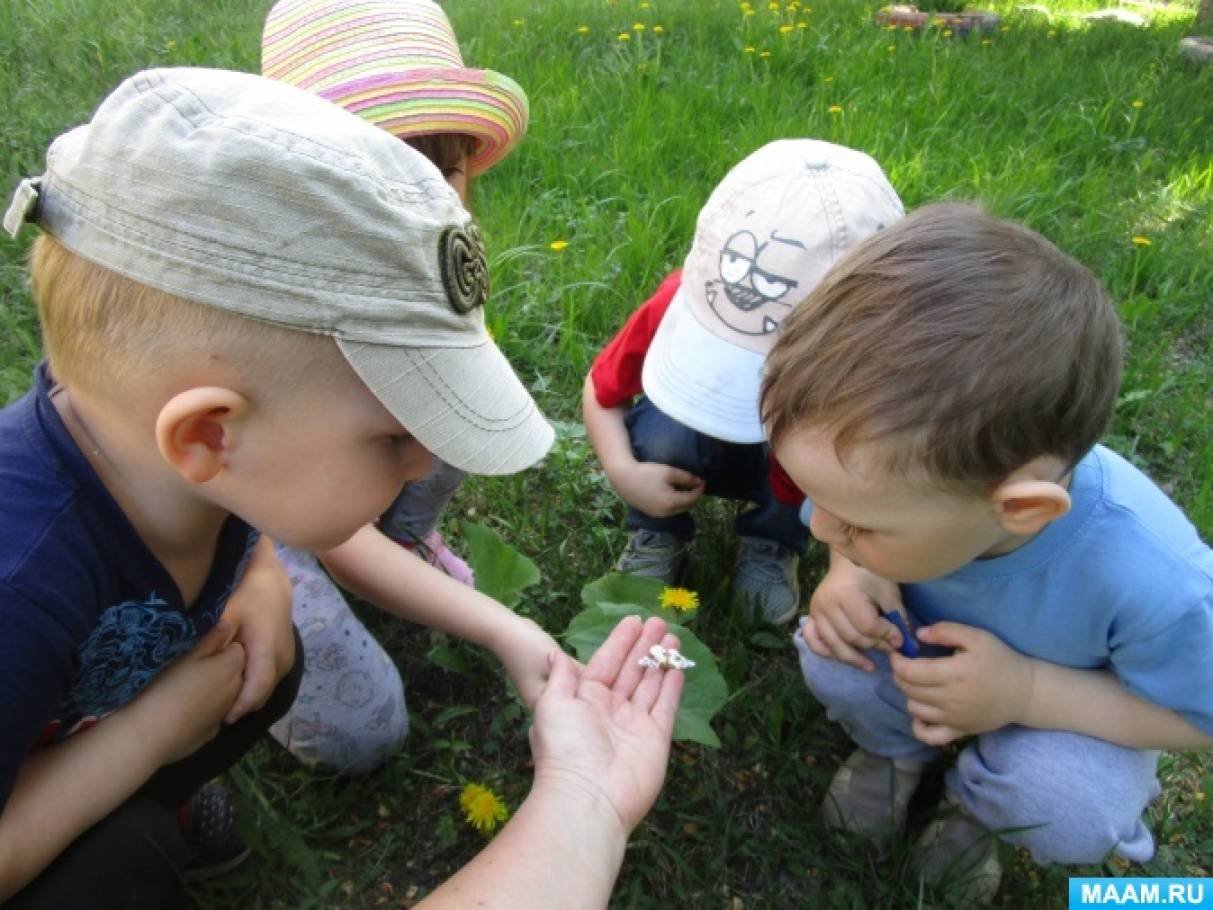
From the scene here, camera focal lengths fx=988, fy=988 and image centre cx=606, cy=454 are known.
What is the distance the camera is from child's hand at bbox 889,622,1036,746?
3.87 feet

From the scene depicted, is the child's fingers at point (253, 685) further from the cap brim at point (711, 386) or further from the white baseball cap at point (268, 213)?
the cap brim at point (711, 386)

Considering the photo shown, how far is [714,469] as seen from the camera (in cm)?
179

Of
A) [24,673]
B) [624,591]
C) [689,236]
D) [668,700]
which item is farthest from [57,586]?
[689,236]

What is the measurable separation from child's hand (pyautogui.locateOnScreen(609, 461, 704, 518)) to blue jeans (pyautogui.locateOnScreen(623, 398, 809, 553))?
4cm

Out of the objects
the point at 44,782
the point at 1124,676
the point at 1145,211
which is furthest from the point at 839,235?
the point at 1145,211

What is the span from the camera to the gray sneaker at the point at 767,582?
171 cm

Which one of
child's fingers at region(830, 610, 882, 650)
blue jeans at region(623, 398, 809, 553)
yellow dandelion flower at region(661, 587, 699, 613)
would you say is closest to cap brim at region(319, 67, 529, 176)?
blue jeans at region(623, 398, 809, 553)

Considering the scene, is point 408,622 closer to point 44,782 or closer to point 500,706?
point 500,706

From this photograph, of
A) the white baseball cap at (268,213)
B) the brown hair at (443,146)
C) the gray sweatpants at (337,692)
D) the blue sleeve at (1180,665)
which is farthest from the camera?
the brown hair at (443,146)

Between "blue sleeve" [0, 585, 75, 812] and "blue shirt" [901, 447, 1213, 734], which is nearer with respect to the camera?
"blue sleeve" [0, 585, 75, 812]

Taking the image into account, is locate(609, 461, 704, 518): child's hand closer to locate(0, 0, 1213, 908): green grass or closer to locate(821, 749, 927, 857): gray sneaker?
locate(0, 0, 1213, 908): green grass

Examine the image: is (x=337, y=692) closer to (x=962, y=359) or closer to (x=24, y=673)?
(x=24, y=673)

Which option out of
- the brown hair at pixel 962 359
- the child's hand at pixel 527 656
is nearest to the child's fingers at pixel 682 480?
the child's hand at pixel 527 656

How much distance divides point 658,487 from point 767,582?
26cm
